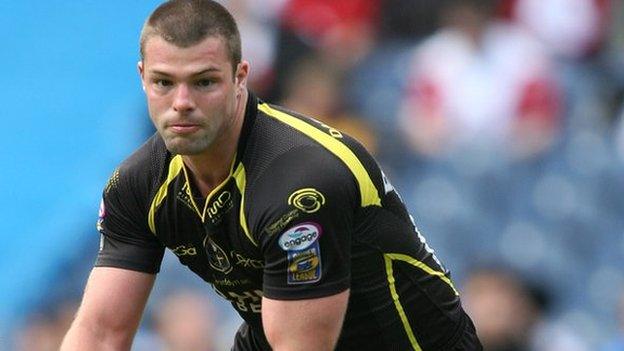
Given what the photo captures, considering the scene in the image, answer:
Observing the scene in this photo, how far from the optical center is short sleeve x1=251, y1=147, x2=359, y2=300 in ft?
15.5

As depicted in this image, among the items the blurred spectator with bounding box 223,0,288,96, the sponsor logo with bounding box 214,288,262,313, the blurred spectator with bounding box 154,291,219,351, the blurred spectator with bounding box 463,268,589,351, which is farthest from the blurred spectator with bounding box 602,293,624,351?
the sponsor logo with bounding box 214,288,262,313

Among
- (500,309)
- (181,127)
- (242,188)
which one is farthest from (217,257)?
(500,309)

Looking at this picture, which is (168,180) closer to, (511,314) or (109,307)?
(109,307)

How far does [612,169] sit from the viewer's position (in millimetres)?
9508

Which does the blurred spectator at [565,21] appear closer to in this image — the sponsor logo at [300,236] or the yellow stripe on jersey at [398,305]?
the yellow stripe on jersey at [398,305]

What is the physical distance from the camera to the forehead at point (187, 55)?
15.5 ft

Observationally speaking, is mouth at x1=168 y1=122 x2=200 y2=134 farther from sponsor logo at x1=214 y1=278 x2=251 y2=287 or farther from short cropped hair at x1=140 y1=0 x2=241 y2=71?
sponsor logo at x1=214 y1=278 x2=251 y2=287

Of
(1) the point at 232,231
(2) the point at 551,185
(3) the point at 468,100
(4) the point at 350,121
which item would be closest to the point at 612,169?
(2) the point at 551,185

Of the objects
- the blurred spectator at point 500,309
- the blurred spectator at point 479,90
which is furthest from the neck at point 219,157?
the blurred spectator at point 479,90

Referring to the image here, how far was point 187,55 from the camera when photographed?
15.5 feet

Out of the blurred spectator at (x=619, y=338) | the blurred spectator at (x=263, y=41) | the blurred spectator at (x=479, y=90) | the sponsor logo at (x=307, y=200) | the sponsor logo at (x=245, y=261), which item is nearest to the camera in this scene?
the sponsor logo at (x=307, y=200)

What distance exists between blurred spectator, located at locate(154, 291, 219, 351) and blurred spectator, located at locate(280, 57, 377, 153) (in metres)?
1.40

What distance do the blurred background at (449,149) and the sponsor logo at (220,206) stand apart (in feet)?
14.3

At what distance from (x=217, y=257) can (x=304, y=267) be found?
1.51 ft
